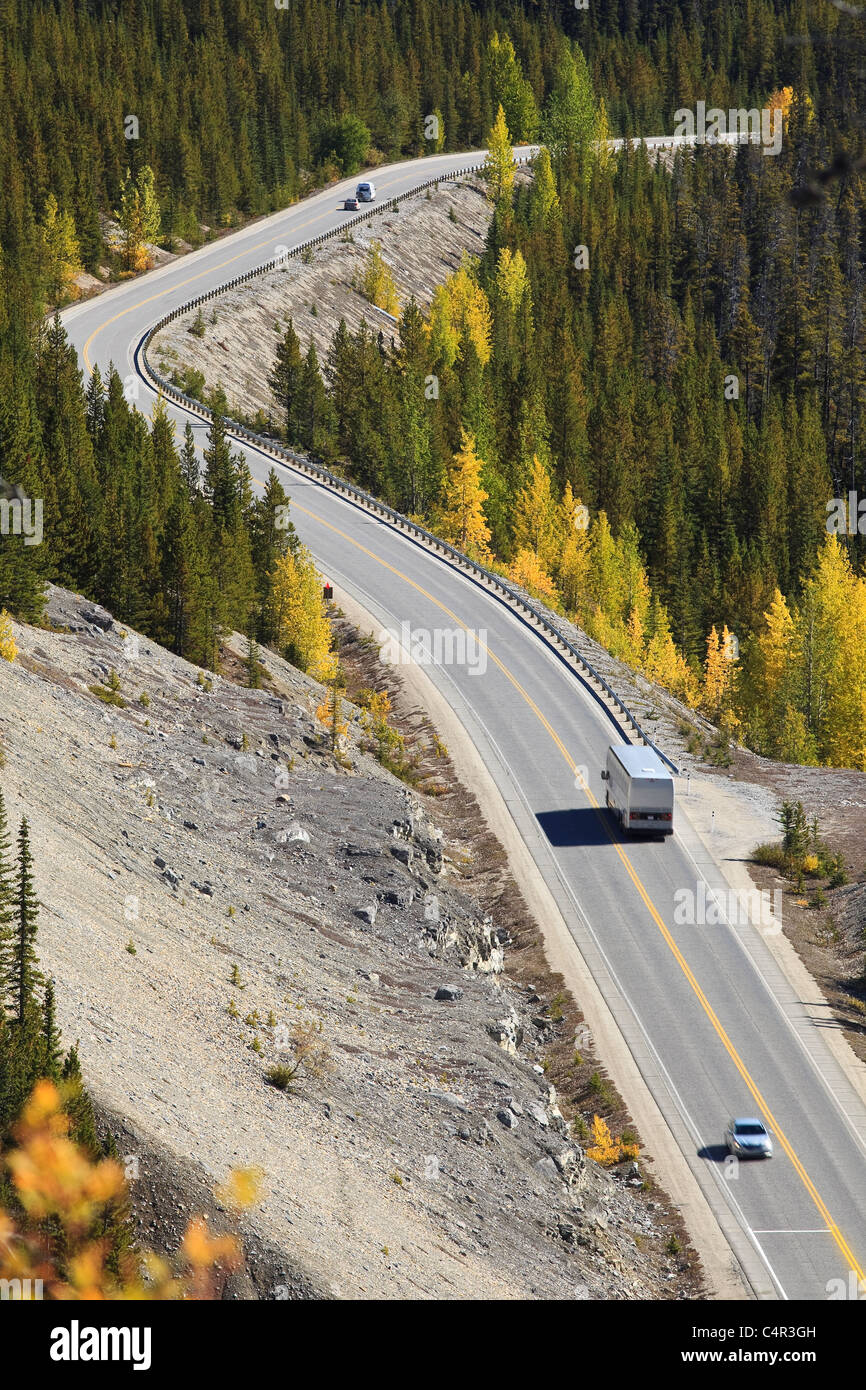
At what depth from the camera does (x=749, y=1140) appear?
3123cm

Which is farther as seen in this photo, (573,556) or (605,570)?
(605,570)

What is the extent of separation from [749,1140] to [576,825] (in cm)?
1636

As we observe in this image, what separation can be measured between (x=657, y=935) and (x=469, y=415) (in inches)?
2663

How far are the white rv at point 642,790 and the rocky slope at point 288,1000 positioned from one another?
5792 mm

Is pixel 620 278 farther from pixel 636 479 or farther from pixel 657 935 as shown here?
pixel 657 935

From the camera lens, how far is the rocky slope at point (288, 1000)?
69.1 feet

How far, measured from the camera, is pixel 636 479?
4434 inches

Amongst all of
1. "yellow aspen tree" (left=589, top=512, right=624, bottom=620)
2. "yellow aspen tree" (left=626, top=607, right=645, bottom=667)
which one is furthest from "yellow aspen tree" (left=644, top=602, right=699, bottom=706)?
"yellow aspen tree" (left=589, top=512, right=624, bottom=620)

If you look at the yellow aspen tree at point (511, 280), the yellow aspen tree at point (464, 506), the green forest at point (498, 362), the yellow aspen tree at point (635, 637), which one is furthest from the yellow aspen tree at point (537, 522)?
the yellow aspen tree at point (511, 280)

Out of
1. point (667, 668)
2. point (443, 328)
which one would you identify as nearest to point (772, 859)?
point (667, 668)

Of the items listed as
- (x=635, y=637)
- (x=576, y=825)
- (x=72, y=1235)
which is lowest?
(x=635, y=637)

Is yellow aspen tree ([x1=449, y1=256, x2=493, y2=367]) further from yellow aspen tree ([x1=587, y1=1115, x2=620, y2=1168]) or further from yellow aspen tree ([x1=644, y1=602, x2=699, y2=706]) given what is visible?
yellow aspen tree ([x1=587, y1=1115, x2=620, y2=1168])

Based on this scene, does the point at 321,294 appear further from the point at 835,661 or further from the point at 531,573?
the point at 835,661

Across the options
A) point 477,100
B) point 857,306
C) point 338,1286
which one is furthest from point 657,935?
point 477,100
